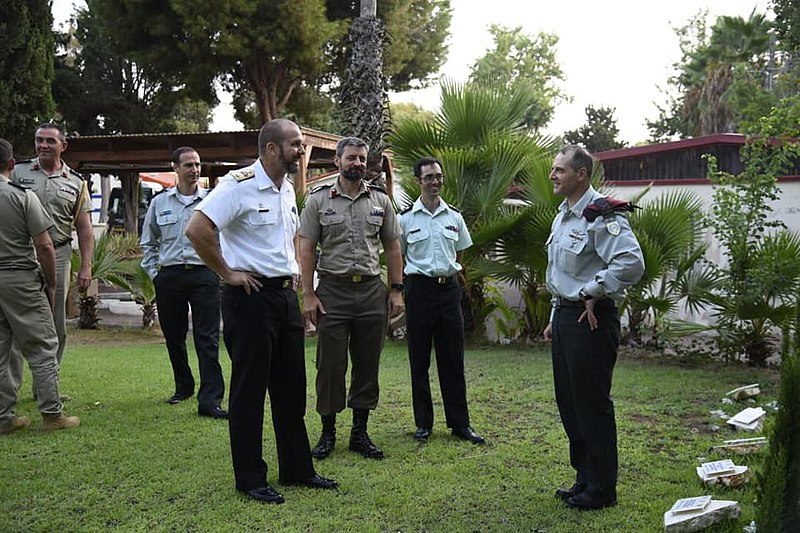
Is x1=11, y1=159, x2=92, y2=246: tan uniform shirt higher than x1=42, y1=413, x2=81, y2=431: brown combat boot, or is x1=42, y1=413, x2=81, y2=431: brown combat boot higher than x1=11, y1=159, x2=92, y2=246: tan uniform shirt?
x1=11, y1=159, x2=92, y2=246: tan uniform shirt

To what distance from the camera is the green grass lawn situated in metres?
3.86

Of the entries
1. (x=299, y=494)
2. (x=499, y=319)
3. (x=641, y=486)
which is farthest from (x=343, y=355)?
(x=499, y=319)

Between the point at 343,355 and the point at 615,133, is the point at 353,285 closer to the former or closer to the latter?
the point at 343,355

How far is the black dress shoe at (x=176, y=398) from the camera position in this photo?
638cm

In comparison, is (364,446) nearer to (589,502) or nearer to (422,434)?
(422,434)

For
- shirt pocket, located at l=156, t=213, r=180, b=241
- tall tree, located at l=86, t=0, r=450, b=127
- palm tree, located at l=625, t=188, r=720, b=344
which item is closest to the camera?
shirt pocket, located at l=156, t=213, r=180, b=241

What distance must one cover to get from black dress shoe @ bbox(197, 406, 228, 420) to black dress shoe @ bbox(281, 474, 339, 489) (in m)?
1.64

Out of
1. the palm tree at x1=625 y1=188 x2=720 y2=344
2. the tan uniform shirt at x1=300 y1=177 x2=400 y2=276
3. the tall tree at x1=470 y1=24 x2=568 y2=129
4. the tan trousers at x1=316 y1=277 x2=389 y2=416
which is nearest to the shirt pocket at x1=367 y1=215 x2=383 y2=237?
the tan uniform shirt at x1=300 y1=177 x2=400 y2=276

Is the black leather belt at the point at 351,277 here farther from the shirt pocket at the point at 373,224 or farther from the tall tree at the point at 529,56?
the tall tree at the point at 529,56

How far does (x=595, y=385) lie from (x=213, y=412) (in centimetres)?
317

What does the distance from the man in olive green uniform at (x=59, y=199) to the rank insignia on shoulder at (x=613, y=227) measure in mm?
4248

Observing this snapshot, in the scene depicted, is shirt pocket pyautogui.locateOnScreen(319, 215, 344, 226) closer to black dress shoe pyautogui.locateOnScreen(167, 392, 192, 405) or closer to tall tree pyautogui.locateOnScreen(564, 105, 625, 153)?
black dress shoe pyautogui.locateOnScreen(167, 392, 192, 405)

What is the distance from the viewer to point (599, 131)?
40.5 meters

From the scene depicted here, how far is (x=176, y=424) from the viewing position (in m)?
5.68
